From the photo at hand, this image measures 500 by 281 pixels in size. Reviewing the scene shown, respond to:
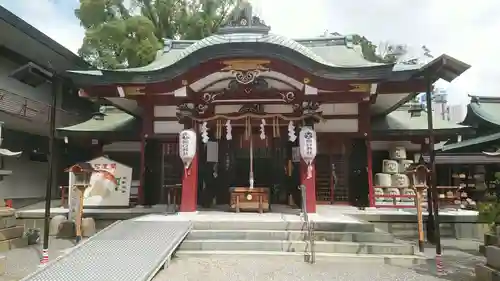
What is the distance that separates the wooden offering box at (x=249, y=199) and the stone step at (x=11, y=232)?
16.7 ft

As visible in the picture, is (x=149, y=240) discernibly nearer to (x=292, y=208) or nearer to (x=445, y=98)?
(x=292, y=208)

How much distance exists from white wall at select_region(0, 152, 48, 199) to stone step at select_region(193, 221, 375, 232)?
10.5 m

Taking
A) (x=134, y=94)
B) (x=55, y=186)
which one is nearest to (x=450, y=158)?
(x=134, y=94)

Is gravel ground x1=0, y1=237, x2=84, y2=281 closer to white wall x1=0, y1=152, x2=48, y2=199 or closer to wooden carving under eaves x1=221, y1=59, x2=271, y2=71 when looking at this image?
wooden carving under eaves x1=221, y1=59, x2=271, y2=71

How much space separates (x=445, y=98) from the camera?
38875 mm

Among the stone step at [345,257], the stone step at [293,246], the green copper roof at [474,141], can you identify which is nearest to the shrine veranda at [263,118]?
the stone step at [293,246]

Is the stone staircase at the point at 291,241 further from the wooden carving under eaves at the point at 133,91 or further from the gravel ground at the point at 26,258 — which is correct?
the wooden carving under eaves at the point at 133,91

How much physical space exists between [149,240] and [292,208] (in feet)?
16.9

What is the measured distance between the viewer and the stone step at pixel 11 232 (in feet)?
27.9

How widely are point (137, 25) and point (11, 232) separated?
14118mm

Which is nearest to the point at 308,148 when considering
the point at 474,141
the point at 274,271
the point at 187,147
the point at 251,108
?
the point at 251,108

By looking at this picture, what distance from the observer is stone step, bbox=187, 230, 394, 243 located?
7.87m

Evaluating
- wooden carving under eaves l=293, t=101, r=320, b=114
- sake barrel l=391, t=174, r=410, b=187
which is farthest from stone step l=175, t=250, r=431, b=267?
sake barrel l=391, t=174, r=410, b=187

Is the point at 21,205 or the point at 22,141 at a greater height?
the point at 22,141
